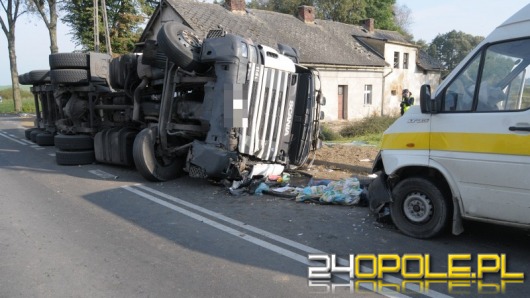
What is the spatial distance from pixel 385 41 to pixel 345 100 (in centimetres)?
669

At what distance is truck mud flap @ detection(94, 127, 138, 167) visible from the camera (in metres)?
9.37

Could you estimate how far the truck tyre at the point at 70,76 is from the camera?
10680 millimetres

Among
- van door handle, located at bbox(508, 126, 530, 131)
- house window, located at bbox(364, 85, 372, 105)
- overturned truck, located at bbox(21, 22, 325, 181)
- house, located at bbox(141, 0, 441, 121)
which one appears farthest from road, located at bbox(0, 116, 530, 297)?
house window, located at bbox(364, 85, 372, 105)

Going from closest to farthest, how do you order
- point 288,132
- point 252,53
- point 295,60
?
point 252,53, point 288,132, point 295,60

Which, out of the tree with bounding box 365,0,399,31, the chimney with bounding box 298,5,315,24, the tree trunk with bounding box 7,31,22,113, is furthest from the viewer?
the tree with bounding box 365,0,399,31

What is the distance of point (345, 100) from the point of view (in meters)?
28.9

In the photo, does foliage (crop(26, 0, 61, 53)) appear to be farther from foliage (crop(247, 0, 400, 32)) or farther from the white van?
the white van

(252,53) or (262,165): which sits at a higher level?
(252,53)

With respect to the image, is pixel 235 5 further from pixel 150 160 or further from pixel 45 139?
pixel 150 160

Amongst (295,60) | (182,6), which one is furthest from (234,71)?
(182,6)

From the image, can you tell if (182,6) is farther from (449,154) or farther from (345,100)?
(449,154)

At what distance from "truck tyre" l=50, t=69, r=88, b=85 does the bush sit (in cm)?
952

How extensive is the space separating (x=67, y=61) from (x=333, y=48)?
68.7ft

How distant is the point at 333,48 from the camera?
94.8 feet
